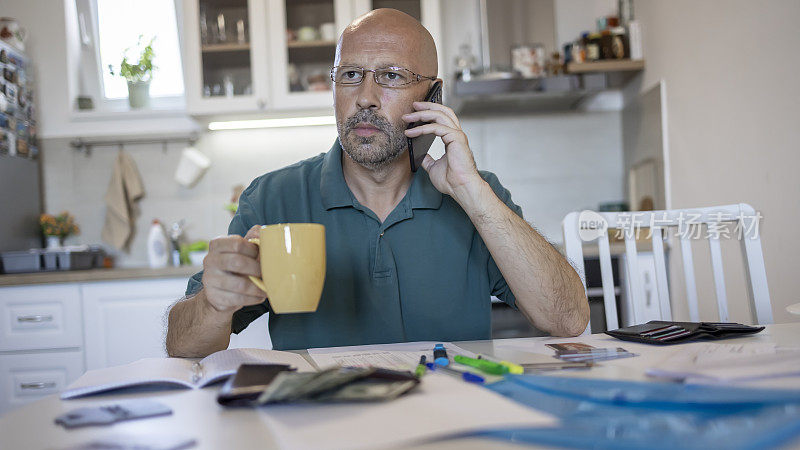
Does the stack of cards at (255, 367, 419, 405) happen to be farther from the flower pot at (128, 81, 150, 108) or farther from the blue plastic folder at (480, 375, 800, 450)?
the flower pot at (128, 81, 150, 108)

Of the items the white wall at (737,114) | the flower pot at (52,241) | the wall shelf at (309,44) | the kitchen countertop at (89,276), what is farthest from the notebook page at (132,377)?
the flower pot at (52,241)

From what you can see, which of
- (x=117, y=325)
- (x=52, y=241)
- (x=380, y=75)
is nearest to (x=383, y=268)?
(x=380, y=75)

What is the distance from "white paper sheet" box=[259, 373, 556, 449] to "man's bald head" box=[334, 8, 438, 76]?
0.90 metres

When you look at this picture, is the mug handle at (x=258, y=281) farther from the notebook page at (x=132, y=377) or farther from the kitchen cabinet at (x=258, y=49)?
the kitchen cabinet at (x=258, y=49)

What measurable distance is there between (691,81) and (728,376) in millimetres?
2092

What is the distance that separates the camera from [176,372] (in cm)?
79

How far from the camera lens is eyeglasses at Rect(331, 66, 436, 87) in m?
1.36

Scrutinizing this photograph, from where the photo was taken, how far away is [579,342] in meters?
0.98

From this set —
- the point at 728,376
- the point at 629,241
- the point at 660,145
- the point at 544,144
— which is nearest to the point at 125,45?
the point at 544,144

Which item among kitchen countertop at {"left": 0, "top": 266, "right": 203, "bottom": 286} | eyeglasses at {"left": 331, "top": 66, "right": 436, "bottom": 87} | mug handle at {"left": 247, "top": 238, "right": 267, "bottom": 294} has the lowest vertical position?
kitchen countertop at {"left": 0, "top": 266, "right": 203, "bottom": 286}

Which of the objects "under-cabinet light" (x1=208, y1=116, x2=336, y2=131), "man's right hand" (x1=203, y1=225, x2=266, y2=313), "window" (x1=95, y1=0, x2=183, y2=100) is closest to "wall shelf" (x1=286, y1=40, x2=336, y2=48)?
"under-cabinet light" (x1=208, y1=116, x2=336, y2=131)

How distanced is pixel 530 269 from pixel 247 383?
2.20 ft

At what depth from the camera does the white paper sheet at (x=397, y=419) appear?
1.67 feet

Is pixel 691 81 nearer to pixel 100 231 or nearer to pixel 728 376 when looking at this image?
pixel 728 376
